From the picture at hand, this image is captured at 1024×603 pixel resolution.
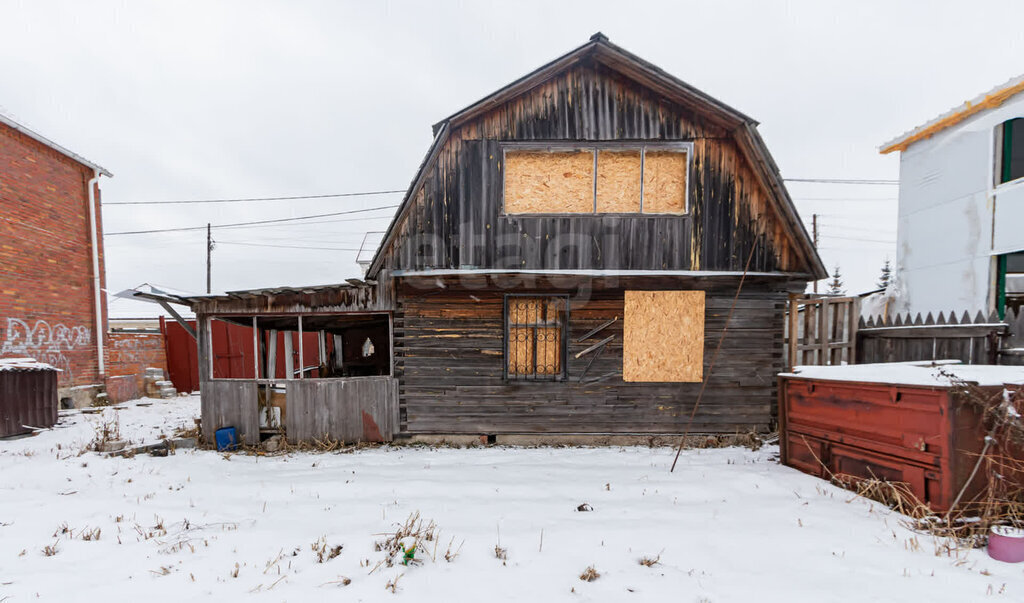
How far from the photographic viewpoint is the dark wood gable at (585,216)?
6520 millimetres

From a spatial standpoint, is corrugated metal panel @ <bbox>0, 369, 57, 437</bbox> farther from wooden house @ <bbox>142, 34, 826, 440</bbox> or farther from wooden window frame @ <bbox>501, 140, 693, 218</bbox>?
wooden window frame @ <bbox>501, 140, 693, 218</bbox>

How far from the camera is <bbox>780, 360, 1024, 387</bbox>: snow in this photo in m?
3.53

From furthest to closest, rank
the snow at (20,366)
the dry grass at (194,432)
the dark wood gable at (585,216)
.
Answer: the snow at (20,366), the dry grass at (194,432), the dark wood gable at (585,216)

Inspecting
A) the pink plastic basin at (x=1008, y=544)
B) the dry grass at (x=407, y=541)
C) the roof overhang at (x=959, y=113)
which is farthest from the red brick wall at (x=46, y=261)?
the roof overhang at (x=959, y=113)

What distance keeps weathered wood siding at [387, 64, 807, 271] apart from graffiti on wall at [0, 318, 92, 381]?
10906 mm

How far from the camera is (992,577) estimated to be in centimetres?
285

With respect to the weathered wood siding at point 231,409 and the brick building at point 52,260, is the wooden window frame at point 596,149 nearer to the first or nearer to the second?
the weathered wood siding at point 231,409

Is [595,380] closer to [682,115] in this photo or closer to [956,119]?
[682,115]

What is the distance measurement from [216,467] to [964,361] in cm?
1306

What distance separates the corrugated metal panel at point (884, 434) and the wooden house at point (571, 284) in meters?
1.60

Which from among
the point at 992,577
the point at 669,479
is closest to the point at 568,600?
the point at 669,479

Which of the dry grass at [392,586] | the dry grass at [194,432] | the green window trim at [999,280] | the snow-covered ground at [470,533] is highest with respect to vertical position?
the green window trim at [999,280]

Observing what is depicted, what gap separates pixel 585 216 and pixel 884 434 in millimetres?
4945

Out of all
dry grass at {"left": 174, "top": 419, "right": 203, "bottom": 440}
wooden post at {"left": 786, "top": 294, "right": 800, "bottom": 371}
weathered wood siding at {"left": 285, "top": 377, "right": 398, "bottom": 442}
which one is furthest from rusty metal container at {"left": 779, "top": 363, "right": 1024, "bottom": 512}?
dry grass at {"left": 174, "top": 419, "right": 203, "bottom": 440}
